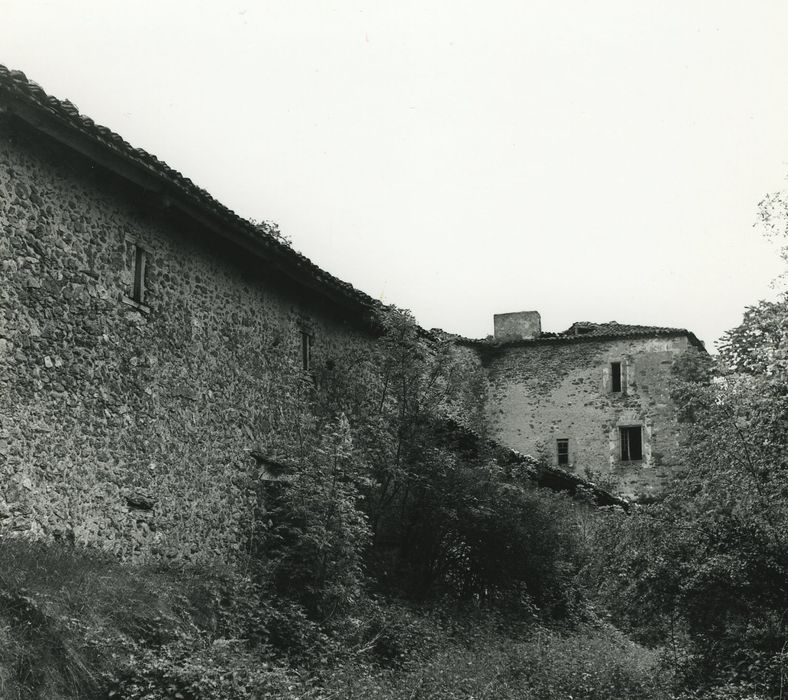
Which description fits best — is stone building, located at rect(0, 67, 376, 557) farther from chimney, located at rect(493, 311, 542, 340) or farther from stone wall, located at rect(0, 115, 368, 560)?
chimney, located at rect(493, 311, 542, 340)

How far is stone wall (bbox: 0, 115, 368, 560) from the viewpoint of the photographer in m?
10.0

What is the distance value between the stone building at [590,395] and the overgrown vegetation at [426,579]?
42.2 ft

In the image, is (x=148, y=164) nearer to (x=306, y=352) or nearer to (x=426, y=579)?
(x=306, y=352)

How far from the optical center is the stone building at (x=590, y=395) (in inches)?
1228

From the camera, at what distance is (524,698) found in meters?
11.6

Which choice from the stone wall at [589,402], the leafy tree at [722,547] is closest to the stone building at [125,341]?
the leafy tree at [722,547]

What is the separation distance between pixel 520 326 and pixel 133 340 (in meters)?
23.1

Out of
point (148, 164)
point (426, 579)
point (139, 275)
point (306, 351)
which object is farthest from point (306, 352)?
point (148, 164)

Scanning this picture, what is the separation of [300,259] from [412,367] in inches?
119

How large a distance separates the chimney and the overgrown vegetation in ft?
49.2

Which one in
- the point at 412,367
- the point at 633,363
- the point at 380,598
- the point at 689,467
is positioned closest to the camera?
the point at 689,467

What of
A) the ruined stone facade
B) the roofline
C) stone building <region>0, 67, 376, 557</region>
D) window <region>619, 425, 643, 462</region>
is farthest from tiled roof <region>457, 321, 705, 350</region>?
stone building <region>0, 67, 376, 557</region>

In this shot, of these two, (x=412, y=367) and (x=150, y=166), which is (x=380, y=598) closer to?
(x=412, y=367)

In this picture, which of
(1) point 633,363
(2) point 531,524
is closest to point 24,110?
(2) point 531,524
